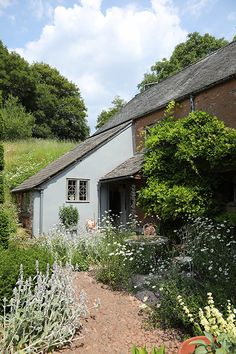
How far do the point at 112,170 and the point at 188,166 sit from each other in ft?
20.0

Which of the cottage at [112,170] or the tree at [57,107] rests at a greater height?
the tree at [57,107]

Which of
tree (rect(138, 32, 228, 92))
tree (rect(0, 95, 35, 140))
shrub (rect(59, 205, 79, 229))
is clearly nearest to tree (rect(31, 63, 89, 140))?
tree (rect(0, 95, 35, 140))

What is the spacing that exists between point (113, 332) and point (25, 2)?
26.1 ft

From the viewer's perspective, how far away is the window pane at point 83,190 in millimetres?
16375

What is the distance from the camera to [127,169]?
15.4 meters

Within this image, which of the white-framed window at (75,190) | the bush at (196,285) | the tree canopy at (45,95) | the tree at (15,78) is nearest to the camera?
the bush at (196,285)

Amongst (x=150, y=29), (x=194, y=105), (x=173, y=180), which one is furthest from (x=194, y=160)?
(x=150, y=29)

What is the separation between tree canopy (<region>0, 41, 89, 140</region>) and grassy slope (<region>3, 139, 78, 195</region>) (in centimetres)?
1256

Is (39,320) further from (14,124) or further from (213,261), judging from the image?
(14,124)

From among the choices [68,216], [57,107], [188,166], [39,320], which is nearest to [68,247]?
[39,320]

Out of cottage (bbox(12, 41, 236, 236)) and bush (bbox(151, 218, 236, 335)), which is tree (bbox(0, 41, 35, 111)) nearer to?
cottage (bbox(12, 41, 236, 236))

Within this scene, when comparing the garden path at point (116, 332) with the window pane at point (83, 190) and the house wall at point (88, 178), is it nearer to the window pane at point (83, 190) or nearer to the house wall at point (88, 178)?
the house wall at point (88, 178)

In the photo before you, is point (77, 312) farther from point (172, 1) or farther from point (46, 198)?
point (46, 198)

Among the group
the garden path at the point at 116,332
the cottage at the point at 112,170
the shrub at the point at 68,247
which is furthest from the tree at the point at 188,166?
the garden path at the point at 116,332
